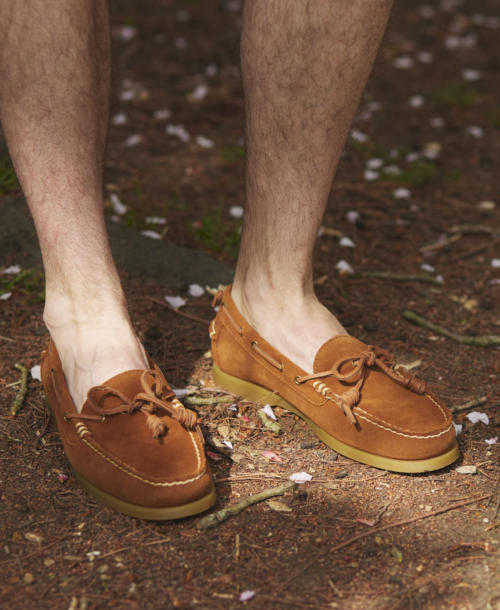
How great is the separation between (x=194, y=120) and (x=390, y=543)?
3043 mm

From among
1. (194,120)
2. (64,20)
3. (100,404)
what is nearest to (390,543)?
(100,404)

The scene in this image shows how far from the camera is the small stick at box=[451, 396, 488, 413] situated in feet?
6.49

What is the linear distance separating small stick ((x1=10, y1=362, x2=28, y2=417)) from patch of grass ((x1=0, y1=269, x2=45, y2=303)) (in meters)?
0.39

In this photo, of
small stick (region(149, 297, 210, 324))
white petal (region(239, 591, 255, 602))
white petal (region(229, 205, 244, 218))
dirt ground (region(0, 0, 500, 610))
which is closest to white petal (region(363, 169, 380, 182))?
dirt ground (region(0, 0, 500, 610))

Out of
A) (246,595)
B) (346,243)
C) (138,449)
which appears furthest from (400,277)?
(246,595)

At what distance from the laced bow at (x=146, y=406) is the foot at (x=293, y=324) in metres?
0.36

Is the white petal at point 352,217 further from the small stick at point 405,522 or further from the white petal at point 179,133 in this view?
the small stick at point 405,522

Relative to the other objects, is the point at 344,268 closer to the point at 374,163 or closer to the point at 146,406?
the point at 374,163

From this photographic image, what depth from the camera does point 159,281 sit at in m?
2.57

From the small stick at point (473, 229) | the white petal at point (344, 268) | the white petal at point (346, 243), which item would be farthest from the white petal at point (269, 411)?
the small stick at point (473, 229)

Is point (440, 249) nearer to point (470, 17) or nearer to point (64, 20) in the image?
point (64, 20)

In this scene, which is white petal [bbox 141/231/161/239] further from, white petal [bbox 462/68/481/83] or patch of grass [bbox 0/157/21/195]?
white petal [bbox 462/68/481/83]

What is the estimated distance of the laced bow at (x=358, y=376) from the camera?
5.53ft

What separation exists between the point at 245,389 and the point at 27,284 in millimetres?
918
